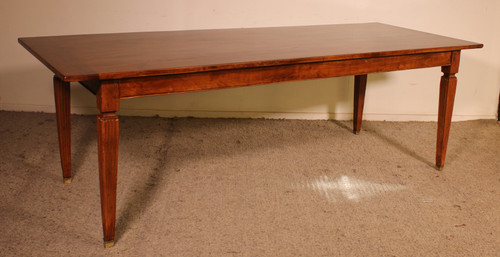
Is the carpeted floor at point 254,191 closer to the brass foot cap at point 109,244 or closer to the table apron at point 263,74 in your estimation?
the brass foot cap at point 109,244

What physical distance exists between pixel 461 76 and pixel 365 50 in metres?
1.33

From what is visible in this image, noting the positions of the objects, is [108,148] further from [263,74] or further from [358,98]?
[358,98]

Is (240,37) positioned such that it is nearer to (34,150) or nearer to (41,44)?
(41,44)

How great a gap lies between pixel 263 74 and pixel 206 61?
0.67ft

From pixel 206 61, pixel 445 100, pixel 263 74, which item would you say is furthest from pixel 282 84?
pixel 206 61

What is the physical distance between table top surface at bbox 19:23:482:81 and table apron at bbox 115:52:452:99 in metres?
0.03

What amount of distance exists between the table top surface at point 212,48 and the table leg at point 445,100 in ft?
0.33

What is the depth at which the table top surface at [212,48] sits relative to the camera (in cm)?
156

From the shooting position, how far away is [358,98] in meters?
2.75

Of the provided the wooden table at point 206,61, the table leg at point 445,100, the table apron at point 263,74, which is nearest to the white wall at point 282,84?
the wooden table at point 206,61

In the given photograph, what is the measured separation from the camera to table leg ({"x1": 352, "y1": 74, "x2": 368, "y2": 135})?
2711 mm

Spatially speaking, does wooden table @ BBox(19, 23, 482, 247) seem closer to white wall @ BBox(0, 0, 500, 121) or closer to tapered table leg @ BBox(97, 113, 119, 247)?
tapered table leg @ BBox(97, 113, 119, 247)

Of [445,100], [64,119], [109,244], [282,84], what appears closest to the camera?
[109,244]

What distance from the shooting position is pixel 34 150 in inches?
97.5
